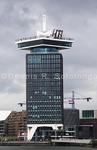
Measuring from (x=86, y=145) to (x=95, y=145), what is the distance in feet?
37.7

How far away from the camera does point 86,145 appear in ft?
652

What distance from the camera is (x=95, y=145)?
187750 mm
